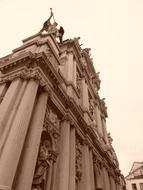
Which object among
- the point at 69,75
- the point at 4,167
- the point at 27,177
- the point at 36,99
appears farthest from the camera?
the point at 69,75

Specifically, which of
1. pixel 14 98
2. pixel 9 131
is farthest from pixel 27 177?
pixel 14 98

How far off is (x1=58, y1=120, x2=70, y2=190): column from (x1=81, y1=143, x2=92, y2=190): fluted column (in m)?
2.52

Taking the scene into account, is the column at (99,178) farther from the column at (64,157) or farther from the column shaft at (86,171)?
the column at (64,157)

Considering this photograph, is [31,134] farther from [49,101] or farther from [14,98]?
[49,101]

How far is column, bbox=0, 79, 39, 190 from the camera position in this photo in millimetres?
5926

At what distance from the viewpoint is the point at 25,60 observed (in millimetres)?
10562

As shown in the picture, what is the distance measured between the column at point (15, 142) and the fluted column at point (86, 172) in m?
5.82

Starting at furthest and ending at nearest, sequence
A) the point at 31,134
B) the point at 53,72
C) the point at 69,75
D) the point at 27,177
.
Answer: the point at 69,75
the point at 53,72
the point at 31,134
the point at 27,177

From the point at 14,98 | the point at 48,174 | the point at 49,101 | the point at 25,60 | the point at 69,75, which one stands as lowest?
the point at 48,174

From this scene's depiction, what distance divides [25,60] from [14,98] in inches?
102

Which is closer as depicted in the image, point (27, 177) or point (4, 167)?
point (4, 167)

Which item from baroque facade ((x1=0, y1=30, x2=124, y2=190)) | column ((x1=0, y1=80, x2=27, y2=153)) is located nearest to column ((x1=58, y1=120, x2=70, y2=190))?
baroque facade ((x1=0, y1=30, x2=124, y2=190))

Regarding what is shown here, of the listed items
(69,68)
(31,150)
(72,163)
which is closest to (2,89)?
(31,150)

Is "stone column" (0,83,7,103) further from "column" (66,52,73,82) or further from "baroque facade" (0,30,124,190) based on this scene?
"column" (66,52,73,82)
